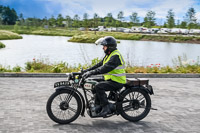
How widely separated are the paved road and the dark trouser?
1.69ft

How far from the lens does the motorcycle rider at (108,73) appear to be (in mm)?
5590

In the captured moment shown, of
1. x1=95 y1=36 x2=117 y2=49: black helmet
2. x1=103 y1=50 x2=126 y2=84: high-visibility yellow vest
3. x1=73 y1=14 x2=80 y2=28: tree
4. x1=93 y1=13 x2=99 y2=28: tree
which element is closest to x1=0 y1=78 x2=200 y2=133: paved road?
x1=103 y1=50 x2=126 y2=84: high-visibility yellow vest

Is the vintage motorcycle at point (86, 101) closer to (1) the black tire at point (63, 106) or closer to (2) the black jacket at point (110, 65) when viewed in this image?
(1) the black tire at point (63, 106)

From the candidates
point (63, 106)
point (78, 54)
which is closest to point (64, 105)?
point (63, 106)

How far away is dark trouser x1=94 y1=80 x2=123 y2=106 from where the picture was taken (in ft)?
18.3

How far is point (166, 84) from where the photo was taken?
11078 mm

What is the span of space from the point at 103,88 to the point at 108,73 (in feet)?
1.19

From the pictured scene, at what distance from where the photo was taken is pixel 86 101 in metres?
5.78

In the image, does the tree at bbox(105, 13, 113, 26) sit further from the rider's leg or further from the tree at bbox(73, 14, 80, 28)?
the rider's leg

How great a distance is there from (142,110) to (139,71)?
718cm

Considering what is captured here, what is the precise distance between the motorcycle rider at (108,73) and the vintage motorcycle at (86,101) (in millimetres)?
134

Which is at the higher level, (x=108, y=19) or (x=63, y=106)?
(x=108, y=19)

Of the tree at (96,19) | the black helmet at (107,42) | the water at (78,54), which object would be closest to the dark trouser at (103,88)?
the black helmet at (107,42)

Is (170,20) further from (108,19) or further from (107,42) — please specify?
(107,42)
